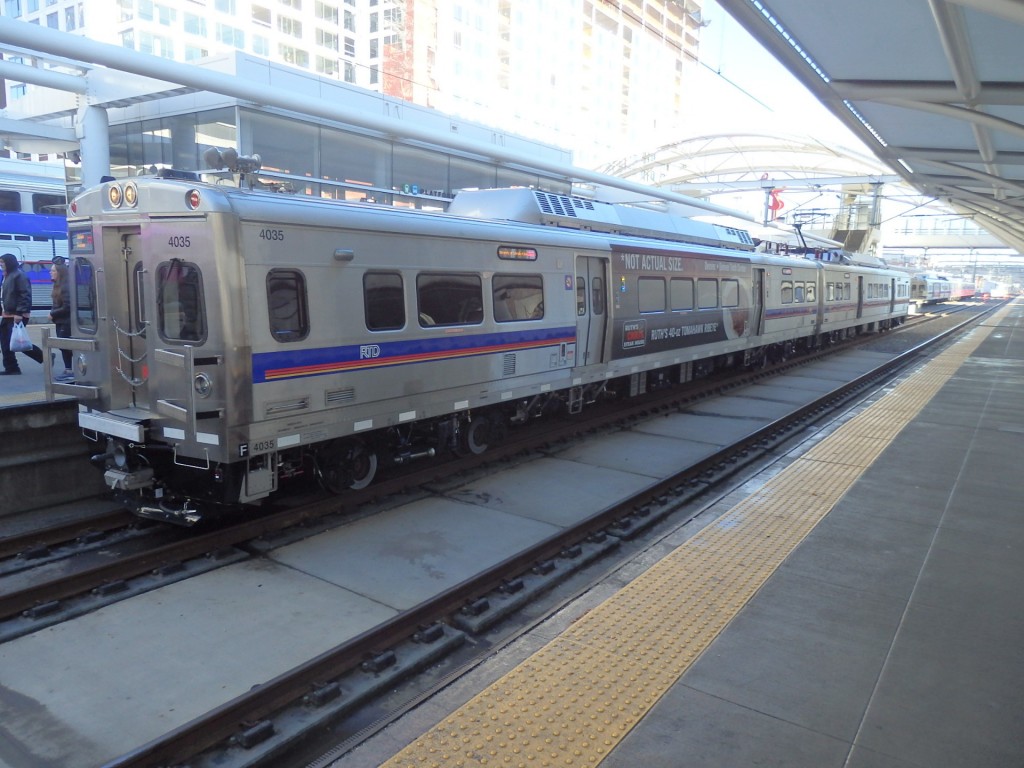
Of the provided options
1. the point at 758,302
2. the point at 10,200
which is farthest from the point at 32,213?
the point at 758,302

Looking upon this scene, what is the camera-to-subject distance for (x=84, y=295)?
6988 millimetres

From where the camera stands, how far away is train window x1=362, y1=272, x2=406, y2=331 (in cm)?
700

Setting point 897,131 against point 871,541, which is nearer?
point 871,541

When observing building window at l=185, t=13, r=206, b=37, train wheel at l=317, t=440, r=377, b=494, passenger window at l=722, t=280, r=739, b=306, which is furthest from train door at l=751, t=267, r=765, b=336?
building window at l=185, t=13, r=206, b=37

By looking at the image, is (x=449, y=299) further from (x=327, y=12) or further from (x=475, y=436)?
(x=327, y=12)

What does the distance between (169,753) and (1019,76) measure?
1202 cm

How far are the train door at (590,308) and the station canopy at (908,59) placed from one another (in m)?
3.74

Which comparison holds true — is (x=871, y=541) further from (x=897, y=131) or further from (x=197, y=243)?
(x=897, y=131)

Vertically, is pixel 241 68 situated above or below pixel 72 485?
above

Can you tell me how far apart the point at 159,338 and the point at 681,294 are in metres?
9.48

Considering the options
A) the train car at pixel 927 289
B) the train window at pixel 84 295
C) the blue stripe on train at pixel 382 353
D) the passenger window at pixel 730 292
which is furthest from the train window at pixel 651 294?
the train car at pixel 927 289

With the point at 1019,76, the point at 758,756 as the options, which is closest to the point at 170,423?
the point at 758,756

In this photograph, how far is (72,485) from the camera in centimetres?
757

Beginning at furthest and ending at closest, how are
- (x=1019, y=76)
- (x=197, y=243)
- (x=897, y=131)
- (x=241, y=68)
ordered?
(x=241, y=68), (x=897, y=131), (x=1019, y=76), (x=197, y=243)
